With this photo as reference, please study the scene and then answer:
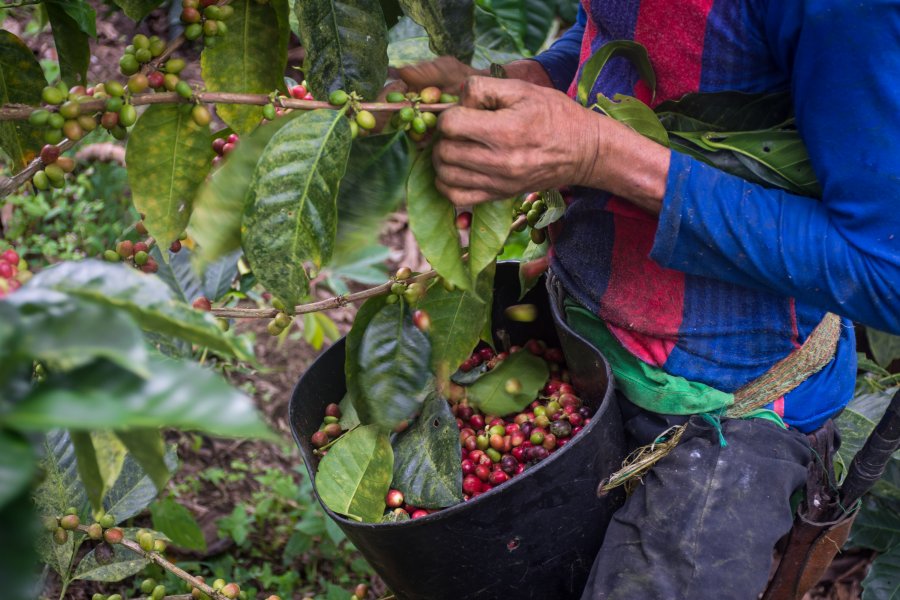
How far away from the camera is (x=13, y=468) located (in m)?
0.44

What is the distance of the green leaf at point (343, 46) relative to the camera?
1135mm

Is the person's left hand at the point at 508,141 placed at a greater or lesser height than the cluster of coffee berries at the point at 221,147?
greater

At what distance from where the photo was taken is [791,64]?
1.20 m

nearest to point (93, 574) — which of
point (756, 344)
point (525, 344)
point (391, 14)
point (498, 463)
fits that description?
point (498, 463)

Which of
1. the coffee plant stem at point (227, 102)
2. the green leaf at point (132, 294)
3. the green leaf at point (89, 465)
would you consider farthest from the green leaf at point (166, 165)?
the green leaf at point (132, 294)

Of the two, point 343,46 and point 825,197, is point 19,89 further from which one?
point 825,197

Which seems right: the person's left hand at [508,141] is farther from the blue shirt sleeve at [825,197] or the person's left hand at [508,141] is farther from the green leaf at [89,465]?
the green leaf at [89,465]

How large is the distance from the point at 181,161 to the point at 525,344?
0.95 meters

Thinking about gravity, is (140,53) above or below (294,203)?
above

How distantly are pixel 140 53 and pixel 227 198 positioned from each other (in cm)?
21

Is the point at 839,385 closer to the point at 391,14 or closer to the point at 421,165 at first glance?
the point at 421,165

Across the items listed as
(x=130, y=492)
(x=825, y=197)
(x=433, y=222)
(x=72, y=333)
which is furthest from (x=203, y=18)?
(x=130, y=492)

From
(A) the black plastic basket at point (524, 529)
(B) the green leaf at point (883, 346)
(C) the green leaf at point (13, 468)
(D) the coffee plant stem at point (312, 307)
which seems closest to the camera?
(C) the green leaf at point (13, 468)

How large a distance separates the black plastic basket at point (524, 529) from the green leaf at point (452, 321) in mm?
155
